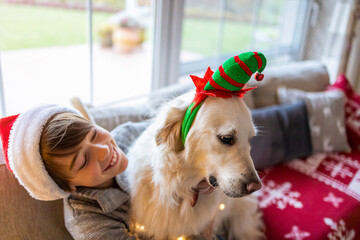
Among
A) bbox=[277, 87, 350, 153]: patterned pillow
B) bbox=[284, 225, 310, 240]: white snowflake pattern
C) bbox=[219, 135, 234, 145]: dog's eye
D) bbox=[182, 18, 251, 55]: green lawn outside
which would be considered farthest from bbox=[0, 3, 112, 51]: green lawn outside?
bbox=[284, 225, 310, 240]: white snowflake pattern

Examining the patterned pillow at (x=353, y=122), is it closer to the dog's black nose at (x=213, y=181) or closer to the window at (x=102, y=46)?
the window at (x=102, y=46)

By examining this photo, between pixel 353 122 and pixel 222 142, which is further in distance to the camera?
pixel 353 122

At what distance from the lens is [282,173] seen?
73.2 inches

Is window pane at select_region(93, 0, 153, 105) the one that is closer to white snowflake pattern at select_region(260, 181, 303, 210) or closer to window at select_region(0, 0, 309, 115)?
window at select_region(0, 0, 309, 115)

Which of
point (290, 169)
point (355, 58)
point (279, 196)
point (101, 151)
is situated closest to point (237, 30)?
point (355, 58)

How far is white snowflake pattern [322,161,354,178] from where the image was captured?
6.13ft

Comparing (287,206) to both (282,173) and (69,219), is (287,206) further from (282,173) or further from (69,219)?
(69,219)

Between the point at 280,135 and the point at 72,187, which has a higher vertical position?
the point at 72,187

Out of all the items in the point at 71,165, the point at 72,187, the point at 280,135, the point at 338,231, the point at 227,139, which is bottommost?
the point at 338,231

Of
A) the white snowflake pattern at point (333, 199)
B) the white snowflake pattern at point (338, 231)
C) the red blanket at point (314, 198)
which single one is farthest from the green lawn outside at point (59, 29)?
the white snowflake pattern at point (338, 231)

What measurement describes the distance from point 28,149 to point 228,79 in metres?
0.61

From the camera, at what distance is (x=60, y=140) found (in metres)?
0.90

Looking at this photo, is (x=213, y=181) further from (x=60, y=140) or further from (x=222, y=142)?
(x=60, y=140)

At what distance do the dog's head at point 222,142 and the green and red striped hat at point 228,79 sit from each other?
0.07 feet
